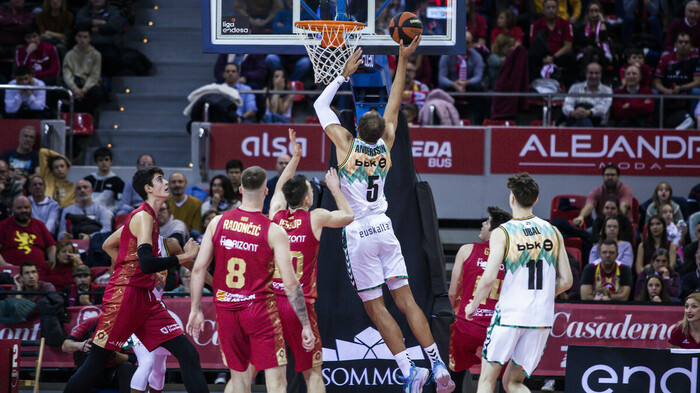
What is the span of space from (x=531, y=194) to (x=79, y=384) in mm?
4087

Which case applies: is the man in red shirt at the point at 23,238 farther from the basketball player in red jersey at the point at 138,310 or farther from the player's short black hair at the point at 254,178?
the player's short black hair at the point at 254,178

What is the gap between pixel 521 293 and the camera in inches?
290

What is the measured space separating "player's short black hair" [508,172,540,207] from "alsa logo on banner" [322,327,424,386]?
2667mm

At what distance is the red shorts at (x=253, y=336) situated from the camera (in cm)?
721

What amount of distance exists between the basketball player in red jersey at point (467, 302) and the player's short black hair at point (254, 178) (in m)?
2.40

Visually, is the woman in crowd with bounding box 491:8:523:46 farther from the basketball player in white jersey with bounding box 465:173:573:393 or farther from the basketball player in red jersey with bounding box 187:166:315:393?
the basketball player in red jersey with bounding box 187:166:315:393

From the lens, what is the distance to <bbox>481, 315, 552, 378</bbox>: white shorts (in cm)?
735

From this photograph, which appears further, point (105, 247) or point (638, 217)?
point (638, 217)

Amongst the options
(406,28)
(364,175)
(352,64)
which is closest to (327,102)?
(352,64)

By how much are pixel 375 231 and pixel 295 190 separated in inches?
34.5

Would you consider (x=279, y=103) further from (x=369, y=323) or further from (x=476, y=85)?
(x=369, y=323)

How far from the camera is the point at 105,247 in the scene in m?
8.33

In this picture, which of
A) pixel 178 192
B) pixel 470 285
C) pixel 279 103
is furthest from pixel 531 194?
pixel 279 103

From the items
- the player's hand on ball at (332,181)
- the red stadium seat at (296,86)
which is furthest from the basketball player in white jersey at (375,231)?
the red stadium seat at (296,86)
